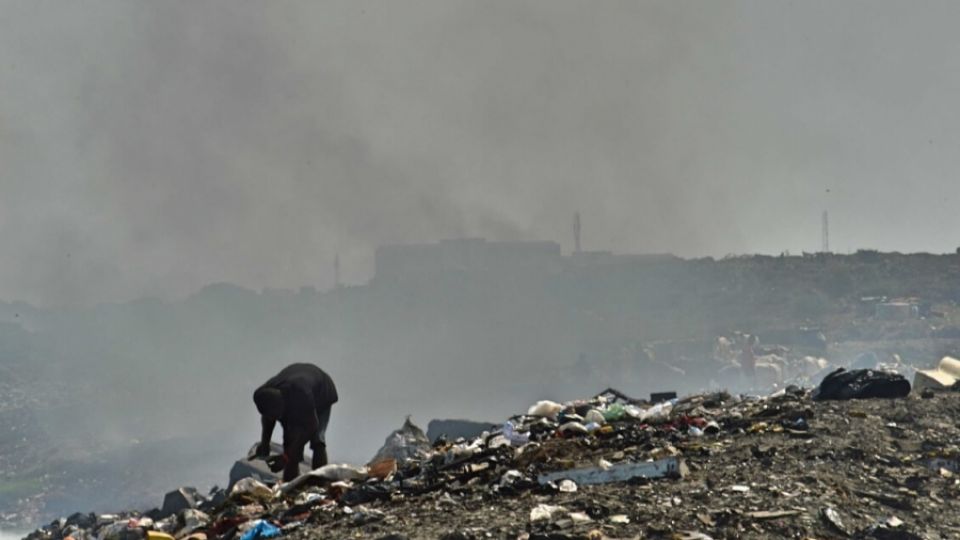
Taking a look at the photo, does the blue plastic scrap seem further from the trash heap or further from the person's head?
the person's head

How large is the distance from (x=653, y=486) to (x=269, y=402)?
3573 millimetres

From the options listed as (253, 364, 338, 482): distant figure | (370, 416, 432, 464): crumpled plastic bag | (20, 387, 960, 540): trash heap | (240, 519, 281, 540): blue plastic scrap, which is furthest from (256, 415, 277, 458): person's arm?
(370, 416, 432, 464): crumpled plastic bag

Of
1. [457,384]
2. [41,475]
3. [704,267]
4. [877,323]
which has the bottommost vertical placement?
[41,475]

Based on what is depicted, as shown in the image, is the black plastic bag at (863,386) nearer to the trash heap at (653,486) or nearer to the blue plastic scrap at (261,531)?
the trash heap at (653,486)

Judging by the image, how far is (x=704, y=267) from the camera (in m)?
71.6

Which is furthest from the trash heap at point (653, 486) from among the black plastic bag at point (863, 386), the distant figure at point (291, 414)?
the black plastic bag at point (863, 386)

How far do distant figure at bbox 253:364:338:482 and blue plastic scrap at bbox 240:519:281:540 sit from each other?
198 centimetres

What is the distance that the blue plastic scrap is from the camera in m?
5.07

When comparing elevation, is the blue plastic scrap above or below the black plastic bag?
below

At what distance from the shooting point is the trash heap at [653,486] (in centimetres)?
465

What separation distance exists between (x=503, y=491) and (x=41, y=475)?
78895 millimetres

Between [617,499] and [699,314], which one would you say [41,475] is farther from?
[617,499]

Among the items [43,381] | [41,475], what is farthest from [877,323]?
[43,381]

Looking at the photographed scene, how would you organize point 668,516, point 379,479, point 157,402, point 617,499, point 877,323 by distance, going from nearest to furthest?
point 668,516
point 617,499
point 379,479
point 877,323
point 157,402
